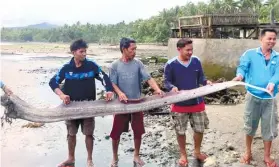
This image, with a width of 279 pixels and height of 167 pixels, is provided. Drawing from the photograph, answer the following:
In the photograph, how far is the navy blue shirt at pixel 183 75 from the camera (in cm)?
544

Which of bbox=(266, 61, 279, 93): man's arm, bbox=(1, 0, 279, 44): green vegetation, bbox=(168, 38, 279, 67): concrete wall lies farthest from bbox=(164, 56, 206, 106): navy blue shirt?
bbox=(1, 0, 279, 44): green vegetation

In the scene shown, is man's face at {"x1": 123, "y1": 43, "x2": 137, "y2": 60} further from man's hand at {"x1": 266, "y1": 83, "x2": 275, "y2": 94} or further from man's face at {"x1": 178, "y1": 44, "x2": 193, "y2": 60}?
man's hand at {"x1": 266, "y1": 83, "x2": 275, "y2": 94}

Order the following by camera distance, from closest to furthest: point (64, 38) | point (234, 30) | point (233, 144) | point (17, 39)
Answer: point (233, 144), point (234, 30), point (64, 38), point (17, 39)

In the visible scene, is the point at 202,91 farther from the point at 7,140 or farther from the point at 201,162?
the point at 7,140

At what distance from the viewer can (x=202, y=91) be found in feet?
17.0

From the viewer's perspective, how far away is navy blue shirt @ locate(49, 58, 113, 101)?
5.42m

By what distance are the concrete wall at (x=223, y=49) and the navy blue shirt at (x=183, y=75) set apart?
10276 millimetres

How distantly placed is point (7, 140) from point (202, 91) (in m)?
5.22

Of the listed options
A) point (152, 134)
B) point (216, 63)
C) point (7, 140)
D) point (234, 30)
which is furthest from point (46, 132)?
point (234, 30)

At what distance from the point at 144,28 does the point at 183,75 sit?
82.0m

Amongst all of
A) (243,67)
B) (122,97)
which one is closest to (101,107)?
(122,97)

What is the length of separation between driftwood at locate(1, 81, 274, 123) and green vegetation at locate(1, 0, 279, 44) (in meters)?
15.5

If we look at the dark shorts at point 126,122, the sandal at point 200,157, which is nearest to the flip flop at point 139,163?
the dark shorts at point 126,122

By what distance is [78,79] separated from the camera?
544 cm
